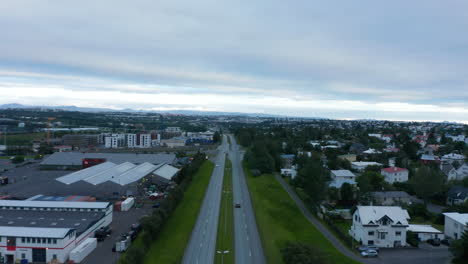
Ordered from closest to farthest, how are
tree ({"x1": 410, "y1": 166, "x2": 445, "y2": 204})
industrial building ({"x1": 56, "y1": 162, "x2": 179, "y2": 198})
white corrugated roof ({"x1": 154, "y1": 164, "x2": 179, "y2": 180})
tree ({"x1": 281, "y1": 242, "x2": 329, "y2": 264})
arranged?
tree ({"x1": 281, "y1": 242, "x2": 329, "y2": 264}), tree ({"x1": 410, "y1": 166, "x2": 445, "y2": 204}), industrial building ({"x1": 56, "y1": 162, "x2": 179, "y2": 198}), white corrugated roof ({"x1": 154, "y1": 164, "x2": 179, "y2": 180})

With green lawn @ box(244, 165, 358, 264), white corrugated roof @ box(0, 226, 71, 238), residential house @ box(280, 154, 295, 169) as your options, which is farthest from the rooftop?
white corrugated roof @ box(0, 226, 71, 238)

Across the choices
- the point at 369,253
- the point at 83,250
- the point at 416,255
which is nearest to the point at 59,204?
the point at 83,250

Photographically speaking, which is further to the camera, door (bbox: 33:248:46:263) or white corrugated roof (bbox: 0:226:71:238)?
white corrugated roof (bbox: 0:226:71:238)

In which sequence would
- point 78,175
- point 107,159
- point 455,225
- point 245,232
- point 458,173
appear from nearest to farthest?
point 455,225 → point 245,232 → point 78,175 → point 458,173 → point 107,159

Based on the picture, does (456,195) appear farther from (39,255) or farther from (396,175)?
(39,255)

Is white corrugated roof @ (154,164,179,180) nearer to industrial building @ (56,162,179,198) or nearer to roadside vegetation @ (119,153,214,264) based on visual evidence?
industrial building @ (56,162,179,198)

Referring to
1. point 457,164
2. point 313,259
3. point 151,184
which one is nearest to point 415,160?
point 457,164
